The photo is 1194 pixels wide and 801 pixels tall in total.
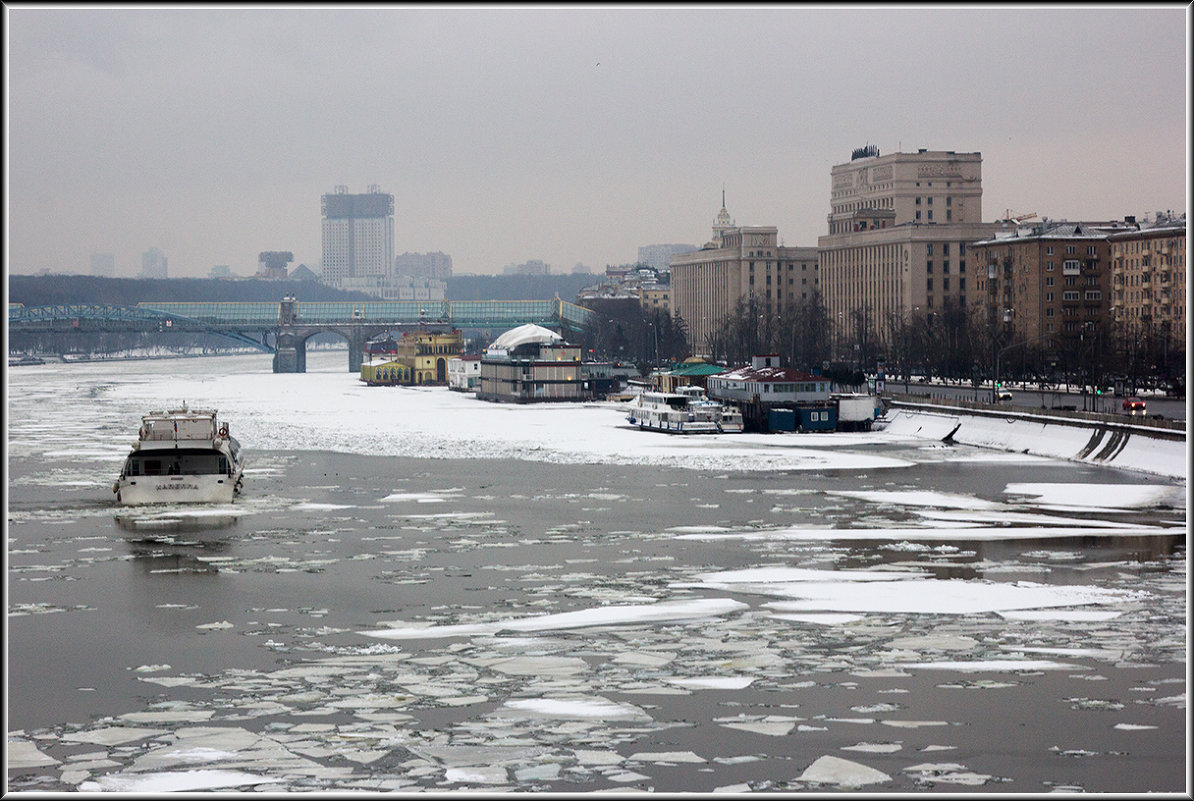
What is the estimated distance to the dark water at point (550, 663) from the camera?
66.2ft

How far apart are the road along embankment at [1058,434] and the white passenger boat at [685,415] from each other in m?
9.44

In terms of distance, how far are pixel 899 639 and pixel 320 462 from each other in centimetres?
4463

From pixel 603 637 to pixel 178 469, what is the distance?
97.6 feet

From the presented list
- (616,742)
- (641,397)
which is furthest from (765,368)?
(616,742)

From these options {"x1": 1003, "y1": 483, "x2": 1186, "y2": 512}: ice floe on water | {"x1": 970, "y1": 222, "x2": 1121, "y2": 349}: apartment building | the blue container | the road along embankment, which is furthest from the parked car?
{"x1": 970, "y1": 222, "x2": 1121, "y2": 349}: apartment building

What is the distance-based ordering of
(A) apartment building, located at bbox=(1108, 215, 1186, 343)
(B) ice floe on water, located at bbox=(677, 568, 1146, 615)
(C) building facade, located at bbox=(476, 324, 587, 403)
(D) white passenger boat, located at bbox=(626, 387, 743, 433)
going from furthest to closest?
1. (C) building facade, located at bbox=(476, 324, 587, 403)
2. (A) apartment building, located at bbox=(1108, 215, 1186, 343)
3. (D) white passenger boat, located at bbox=(626, 387, 743, 433)
4. (B) ice floe on water, located at bbox=(677, 568, 1146, 615)

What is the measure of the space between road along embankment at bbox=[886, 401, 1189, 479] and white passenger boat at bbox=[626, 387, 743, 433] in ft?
31.0

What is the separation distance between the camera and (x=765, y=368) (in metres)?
103

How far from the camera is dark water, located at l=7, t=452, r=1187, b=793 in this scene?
20172 mm

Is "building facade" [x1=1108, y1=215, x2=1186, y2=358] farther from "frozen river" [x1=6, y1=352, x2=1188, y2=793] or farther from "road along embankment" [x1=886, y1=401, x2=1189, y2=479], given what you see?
"frozen river" [x1=6, y1=352, x2=1188, y2=793]

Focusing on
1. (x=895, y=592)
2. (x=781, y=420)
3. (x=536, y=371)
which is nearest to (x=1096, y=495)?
(x=895, y=592)

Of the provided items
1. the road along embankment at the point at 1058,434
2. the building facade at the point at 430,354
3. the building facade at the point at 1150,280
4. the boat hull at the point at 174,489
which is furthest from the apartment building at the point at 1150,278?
the boat hull at the point at 174,489

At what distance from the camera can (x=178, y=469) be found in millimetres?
54125

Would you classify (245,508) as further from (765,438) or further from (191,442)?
(765,438)
